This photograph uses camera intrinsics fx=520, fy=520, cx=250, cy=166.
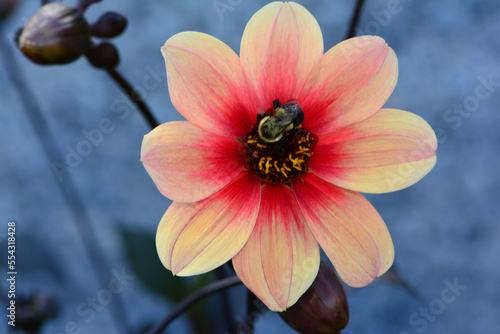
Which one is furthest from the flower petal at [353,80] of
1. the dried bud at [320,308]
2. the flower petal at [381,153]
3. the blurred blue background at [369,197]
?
the blurred blue background at [369,197]

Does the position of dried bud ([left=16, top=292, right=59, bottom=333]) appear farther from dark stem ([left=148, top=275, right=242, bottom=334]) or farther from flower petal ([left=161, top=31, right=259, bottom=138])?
flower petal ([left=161, top=31, right=259, bottom=138])

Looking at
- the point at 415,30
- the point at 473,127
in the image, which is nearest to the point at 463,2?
the point at 415,30

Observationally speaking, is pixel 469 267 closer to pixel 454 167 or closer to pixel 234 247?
pixel 454 167

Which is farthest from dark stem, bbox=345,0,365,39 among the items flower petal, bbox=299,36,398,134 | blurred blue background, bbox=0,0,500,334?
→ blurred blue background, bbox=0,0,500,334

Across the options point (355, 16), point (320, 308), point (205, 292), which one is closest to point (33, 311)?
point (205, 292)

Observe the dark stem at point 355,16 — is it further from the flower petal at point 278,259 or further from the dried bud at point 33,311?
the dried bud at point 33,311

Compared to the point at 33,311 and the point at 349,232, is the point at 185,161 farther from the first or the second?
the point at 33,311
